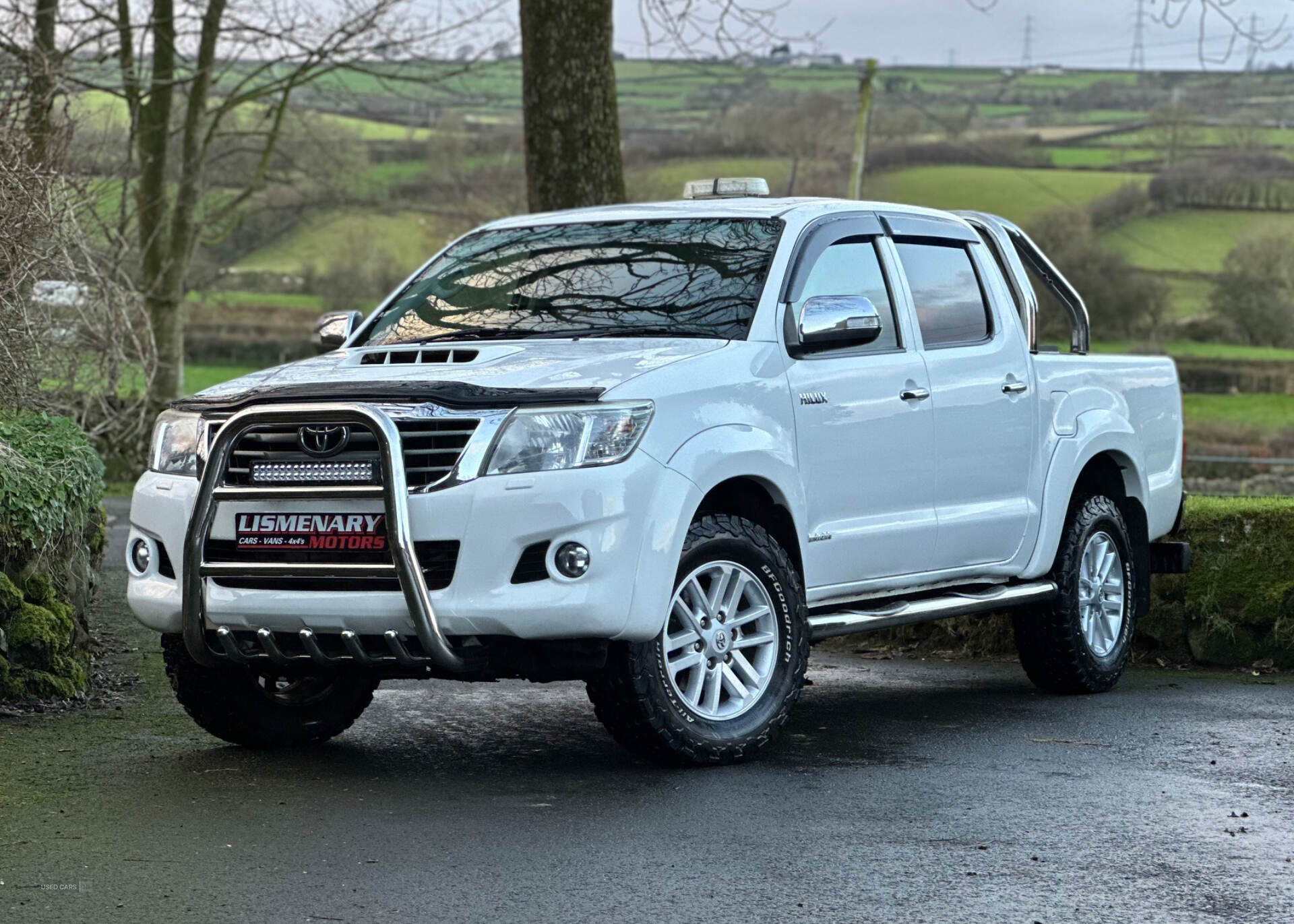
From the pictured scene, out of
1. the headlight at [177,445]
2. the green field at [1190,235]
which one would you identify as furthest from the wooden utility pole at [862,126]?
the headlight at [177,445]

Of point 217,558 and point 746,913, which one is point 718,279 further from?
point 746,913

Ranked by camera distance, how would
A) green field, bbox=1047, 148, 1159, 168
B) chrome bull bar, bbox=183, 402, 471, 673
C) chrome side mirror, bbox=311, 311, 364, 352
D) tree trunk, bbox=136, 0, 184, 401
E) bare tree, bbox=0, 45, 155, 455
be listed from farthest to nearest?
green field, bbox=1047, 148, 1159, 168 < tree trunk, bbox=136, 0, 184, 401 < bare tree, bbox=0, 45, 155, 455 < chrome side mirror, bbox=311, 311, 364, 352 < chrome bull bar, bbox=183, 402, 471, 673

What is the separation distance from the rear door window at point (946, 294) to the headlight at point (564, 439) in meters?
2.14

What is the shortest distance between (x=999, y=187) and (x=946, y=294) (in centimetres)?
7192

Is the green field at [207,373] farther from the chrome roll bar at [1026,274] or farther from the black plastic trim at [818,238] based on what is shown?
the black plastic trim at [818,238]

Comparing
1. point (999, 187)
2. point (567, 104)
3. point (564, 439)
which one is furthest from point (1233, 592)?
point (999, 187)

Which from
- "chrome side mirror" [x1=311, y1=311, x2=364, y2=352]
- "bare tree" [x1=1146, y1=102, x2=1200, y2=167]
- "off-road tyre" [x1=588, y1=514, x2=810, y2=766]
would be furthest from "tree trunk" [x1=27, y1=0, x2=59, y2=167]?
"bare tree" [x1=1146, y1=102, x2=1200, y2=167]

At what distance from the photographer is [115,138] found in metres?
16.5

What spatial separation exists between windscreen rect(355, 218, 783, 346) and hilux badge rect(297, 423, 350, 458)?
3.81 ft

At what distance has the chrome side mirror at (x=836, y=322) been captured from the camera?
23.3 feet

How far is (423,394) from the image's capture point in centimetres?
621

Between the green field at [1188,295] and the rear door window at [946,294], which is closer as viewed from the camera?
the rear door window at [946,294]

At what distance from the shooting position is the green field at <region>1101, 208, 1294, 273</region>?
73438 mm

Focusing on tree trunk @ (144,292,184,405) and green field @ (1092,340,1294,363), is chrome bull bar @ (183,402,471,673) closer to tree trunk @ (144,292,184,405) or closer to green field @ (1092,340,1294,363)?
tree trunk @ (144,292,184,405)
